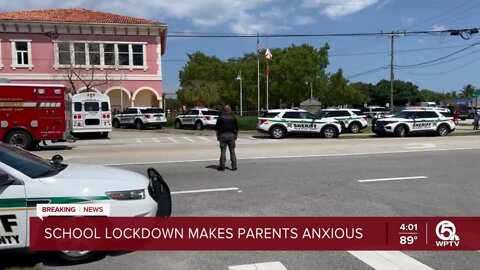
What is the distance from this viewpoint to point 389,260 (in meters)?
4.78

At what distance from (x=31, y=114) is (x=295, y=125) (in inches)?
528

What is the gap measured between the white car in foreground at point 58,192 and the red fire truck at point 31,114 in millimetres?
12656

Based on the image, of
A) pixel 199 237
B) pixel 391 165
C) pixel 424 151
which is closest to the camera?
pixel 199 237

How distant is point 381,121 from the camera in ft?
82.2

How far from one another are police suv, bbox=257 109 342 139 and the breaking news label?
1805cm

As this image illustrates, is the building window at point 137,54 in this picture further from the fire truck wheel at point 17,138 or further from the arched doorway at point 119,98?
the fire truck wheel at point 17,138

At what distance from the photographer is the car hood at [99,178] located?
15.5 ft

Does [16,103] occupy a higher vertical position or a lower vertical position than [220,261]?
higher

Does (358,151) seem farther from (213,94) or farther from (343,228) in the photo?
(213,94)

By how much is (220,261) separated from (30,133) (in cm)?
1446

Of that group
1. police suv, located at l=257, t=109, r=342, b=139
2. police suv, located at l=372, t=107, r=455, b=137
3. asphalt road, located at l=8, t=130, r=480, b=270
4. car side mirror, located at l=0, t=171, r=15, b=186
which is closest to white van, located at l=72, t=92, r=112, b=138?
police suv, located at l=257, t=109, r=342, b=139

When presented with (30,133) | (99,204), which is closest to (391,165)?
(99,204)

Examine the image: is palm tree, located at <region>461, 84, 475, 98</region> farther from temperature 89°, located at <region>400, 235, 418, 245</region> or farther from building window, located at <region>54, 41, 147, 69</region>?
temperature 89°, located at <region>400, 235, 418, 245</region>

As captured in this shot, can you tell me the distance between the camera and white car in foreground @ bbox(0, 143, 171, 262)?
4.42 meters
